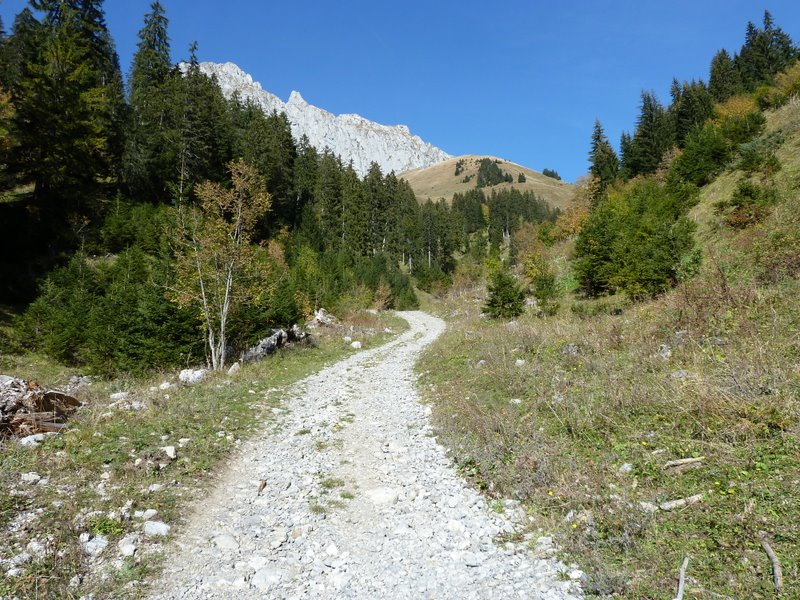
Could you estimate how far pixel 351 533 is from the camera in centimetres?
Answer: 548

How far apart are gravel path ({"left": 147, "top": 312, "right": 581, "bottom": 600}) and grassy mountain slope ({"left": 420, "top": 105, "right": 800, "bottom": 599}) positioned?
63 cm

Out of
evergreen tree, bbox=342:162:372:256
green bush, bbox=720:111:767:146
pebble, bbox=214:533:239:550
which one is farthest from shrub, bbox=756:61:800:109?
evergreen tree, bbox=342:162:372:256

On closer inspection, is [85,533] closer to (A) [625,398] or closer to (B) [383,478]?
(B) [383,478]

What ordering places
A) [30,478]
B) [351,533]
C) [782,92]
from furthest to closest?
[782,92], [30,478], [351,533]

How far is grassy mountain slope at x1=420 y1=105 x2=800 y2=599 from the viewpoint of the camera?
4.02 m

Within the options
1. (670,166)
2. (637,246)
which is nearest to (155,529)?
(637,246)

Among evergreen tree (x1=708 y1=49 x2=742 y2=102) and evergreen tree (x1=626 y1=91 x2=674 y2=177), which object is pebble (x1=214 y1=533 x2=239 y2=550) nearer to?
evergreen tree (x1=626 y1=91 x2=674 y2=177)

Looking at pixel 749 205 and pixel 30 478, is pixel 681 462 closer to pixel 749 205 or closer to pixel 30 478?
pixel 30 478

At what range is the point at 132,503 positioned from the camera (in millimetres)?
5738

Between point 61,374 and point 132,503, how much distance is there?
1952 cm

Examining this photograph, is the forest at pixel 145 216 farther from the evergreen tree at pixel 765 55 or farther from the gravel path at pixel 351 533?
the evergreen tree at pixel 765 55

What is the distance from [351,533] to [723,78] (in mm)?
87609

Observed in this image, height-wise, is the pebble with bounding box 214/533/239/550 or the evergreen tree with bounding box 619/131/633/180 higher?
the evergreen tree with bounding box 619/131/633/180

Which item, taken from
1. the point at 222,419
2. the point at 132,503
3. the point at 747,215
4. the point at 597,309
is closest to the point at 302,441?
the point at 222,419
